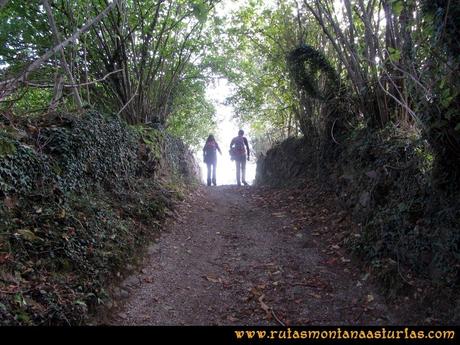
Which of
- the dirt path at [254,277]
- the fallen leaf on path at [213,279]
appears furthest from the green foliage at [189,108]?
the fallen leaf on path at [213,279]

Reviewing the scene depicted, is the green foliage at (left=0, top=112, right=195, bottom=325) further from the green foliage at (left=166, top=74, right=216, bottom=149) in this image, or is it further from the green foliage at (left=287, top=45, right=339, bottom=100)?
the green foliage at (left=166, top=74, right=216, bottom=149)

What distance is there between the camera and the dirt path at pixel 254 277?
12.5 ft

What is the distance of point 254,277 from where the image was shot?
479 centimetres

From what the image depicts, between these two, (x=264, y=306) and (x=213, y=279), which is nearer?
(x=264, y=306)

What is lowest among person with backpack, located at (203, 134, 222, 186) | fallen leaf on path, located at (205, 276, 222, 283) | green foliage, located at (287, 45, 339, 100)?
fallen leaf on path, located at (205, 276, 222, 283)

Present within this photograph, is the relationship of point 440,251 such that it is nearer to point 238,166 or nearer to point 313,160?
point 313,160

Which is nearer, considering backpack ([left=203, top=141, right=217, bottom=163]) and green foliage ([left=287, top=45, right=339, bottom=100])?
green foliage ([left=287, top=45, right=339, bottom=100])

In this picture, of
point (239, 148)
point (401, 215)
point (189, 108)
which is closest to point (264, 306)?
point (401, 215)

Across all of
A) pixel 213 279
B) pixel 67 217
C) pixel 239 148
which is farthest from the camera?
pixel 239 148

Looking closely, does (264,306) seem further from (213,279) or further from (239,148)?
(239,148)

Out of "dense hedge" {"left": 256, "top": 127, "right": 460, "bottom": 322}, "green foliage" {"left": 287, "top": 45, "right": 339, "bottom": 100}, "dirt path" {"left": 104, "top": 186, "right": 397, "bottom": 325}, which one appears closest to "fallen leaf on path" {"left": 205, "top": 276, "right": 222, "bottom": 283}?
"dirt path" {"left": 104, "top": 186, "right": 397, "bottom": 325}

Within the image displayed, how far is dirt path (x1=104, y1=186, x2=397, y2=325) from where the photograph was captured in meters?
3.82

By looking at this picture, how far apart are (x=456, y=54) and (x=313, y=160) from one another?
540 centimetres
